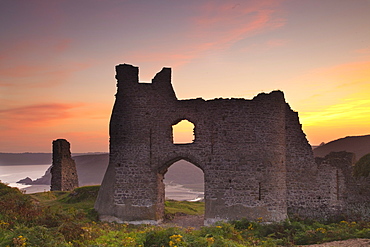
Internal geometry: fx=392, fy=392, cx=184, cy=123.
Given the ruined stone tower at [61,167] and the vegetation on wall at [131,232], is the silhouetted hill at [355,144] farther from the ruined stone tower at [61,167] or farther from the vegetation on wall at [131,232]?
the ruined stone tower at [61,167]

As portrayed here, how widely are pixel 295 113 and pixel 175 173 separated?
62147 mm

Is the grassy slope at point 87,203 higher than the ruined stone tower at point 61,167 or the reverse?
the reverse

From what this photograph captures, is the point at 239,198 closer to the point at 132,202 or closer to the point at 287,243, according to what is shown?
the point at 287,243

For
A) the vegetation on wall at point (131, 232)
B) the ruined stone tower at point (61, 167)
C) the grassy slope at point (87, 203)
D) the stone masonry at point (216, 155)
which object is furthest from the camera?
the ruined stone tower at point (61, 167)

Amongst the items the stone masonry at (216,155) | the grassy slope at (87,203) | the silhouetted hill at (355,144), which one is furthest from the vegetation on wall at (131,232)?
the silhouetted hill at (355,144)

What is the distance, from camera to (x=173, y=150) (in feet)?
69.4

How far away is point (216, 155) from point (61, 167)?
20.0m

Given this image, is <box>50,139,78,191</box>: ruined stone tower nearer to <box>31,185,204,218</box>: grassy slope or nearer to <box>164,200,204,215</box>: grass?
<box>31,185,204,218</box>: grassy slope

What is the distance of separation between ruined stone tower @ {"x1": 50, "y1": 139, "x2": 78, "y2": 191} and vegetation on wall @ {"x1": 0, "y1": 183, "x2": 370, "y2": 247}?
436 inches

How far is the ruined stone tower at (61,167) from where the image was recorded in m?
35.5

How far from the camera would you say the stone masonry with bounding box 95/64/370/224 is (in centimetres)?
2002

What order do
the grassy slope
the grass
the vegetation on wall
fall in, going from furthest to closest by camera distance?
the grassy slope → the grass → the vegetation on wall

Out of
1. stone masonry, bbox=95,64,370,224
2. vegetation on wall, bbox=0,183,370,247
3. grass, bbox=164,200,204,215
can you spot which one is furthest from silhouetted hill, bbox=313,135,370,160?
vegetation on wall, bbox=0,183,370,247

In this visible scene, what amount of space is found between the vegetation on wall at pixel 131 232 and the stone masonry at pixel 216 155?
108cm
